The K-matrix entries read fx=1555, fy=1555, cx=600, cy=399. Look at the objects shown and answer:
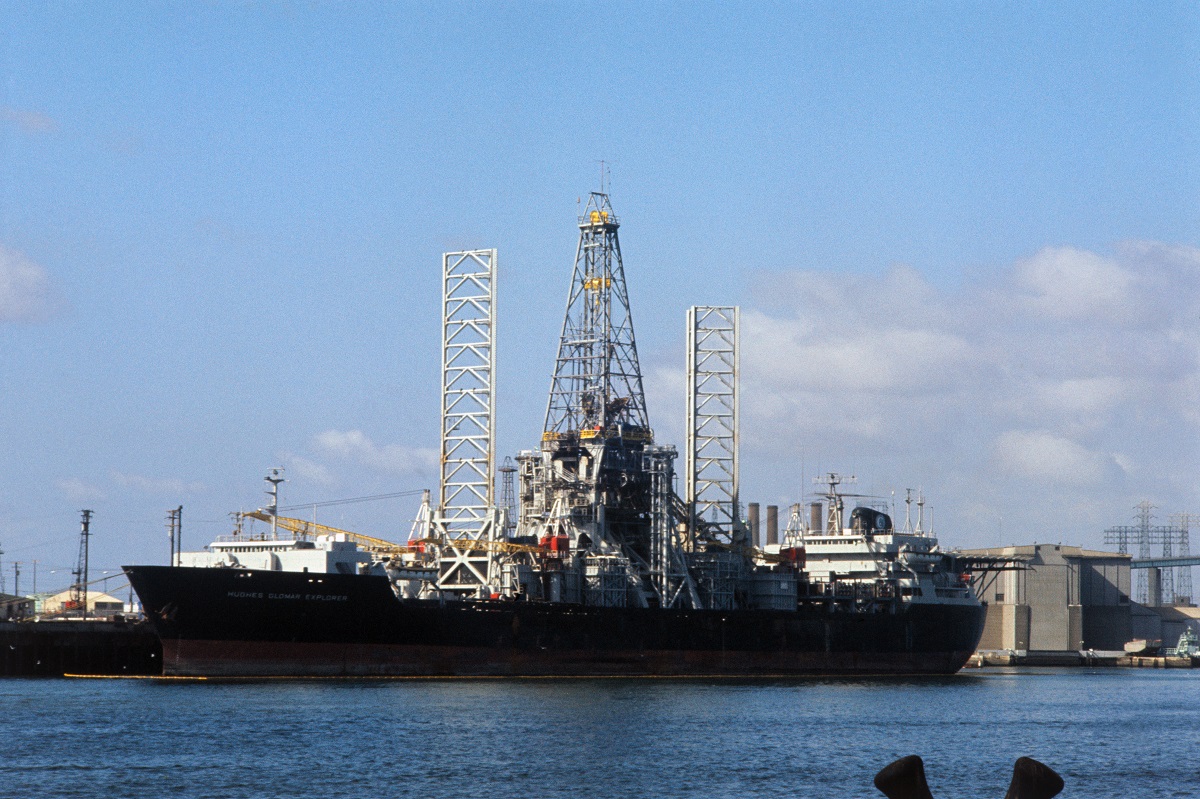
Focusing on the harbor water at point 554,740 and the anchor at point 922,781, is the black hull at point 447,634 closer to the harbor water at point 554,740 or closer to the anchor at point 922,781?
the harbor water at point 554,740

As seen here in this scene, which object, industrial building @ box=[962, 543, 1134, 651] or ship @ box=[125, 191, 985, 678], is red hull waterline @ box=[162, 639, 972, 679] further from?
industrial building @ box=[962, 543, 1134, 651]

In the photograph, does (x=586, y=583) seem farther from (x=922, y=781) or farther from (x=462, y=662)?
(x=922, y=781)

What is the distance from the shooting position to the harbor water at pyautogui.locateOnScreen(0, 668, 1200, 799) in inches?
1383

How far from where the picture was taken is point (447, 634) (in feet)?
209

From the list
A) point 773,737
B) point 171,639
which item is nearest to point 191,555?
point 171,639

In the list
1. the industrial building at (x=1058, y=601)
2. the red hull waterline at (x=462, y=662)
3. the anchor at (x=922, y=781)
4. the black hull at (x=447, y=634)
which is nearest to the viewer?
the anchor at (x=922, y=781)

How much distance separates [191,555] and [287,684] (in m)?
7.90

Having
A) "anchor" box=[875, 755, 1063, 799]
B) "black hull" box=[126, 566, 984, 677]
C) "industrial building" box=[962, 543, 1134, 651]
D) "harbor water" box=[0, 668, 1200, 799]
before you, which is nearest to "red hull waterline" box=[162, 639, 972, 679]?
"black hull" box=[126, 566, 984, 677]

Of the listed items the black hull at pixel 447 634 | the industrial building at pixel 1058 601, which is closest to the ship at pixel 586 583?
the black hull at pixel 447 634

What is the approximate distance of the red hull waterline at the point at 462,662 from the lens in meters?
60.0

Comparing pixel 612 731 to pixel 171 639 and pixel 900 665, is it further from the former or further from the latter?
pixel 900 665

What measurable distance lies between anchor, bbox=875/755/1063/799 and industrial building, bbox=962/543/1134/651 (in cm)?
11019

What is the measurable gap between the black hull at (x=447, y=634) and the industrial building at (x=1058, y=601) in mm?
47302

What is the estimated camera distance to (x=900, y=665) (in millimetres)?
79188
